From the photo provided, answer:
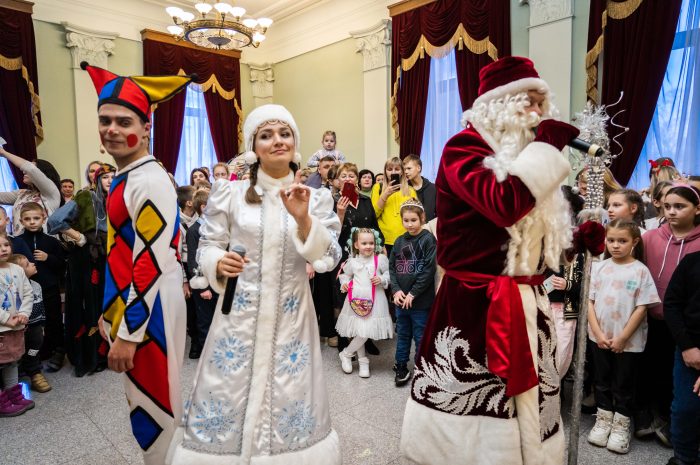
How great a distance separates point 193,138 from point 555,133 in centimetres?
809

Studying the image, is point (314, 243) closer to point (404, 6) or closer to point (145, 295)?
point (145, 295)

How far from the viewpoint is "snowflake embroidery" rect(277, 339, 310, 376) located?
169cm

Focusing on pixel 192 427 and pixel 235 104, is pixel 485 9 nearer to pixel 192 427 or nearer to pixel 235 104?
pixel 235 104

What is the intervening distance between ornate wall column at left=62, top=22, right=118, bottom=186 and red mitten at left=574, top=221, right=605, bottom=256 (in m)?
7.51

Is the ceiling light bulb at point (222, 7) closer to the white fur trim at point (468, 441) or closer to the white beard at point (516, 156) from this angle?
the white beard at point (516, 156)

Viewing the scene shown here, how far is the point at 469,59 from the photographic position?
629 cm

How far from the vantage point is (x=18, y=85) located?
6.61 metres

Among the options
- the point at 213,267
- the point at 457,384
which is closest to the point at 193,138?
the point at 213,267

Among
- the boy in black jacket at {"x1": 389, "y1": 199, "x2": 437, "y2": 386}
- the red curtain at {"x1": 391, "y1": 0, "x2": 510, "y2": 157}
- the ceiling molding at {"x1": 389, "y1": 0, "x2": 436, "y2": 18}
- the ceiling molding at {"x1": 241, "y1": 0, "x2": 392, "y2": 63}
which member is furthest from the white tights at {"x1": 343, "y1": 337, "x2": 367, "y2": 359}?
the ceiling molding at {"x1": 241, "y1": 0, "x2": 392, "y2": 63}

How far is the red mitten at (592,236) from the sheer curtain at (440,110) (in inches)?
203

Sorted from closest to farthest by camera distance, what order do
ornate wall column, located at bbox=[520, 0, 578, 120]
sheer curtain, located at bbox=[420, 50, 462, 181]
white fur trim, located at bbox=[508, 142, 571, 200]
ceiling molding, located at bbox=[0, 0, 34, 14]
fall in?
white fur trim, located at bbox=[508, 142, 571, 200] → ornate wall column, located at bbox=[520, 0, 578, 120] → ceiling molding, located at bbox=[0, 0, 34, 14] → sheer curtain, located at bbox=[420, 50, 462, 181]

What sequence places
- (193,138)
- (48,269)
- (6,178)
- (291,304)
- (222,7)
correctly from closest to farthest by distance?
(291,304)
(48,269)
(222,7)
(6,178)
(193,138)

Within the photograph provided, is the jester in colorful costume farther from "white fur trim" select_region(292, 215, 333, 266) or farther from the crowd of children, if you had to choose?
"white fur trim" select_region(292, 215, 333, 266)

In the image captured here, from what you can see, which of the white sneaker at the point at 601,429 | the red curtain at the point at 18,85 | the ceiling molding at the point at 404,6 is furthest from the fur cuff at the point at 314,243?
the red curtain at the point at 18,85
